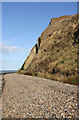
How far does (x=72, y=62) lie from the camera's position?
12.8 metres

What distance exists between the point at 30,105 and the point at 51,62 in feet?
34.6

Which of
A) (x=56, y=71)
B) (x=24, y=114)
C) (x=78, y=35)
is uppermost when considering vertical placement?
(x=78, y=35)

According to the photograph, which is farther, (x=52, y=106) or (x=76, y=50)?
(x=76, y=50)

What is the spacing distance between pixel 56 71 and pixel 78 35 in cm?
620

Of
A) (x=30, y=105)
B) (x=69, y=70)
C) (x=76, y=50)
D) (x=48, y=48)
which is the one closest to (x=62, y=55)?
(x=76, y=50)

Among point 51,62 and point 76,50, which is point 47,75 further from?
point 76,50

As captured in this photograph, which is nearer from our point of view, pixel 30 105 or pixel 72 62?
pixel 30 105

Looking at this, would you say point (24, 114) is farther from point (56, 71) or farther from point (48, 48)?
point (48, 48)

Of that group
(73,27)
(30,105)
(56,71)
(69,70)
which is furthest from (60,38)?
(30,105)

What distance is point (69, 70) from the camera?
487 inches

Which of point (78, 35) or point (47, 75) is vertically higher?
point (78, 35)

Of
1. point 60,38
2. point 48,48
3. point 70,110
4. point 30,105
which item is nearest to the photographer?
point 70,110

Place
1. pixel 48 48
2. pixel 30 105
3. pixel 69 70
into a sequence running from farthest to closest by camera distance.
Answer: pixel 48 48, pixel 69 70, pixel 30 105

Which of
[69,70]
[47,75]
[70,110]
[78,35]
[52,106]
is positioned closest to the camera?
[70,110]
